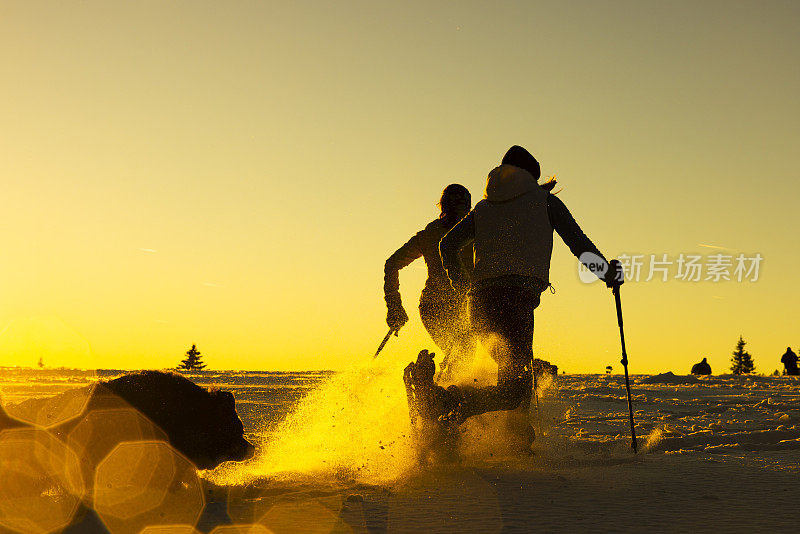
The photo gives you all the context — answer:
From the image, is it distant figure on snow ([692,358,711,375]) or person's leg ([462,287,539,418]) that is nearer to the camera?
person's leg ([462,287,539,418])

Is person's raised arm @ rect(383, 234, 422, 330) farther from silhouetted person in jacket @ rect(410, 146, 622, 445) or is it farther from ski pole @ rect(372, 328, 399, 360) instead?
silhouetted person in jacket @ rect(410, 146, 622, 445)

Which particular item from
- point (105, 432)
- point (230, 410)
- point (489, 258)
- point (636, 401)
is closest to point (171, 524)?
point (105, 432)

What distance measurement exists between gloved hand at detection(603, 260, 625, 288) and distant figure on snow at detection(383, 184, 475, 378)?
4.39 ft

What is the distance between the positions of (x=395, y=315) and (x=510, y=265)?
1.94m

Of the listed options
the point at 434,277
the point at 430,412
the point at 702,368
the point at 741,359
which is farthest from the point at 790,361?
the point at 741,359

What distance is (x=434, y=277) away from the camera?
6832mm

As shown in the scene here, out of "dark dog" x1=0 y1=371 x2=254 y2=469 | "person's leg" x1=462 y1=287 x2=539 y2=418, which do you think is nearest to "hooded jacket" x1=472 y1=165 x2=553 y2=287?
"person's leg" x1=462 y1=287 x2=539 y2=418

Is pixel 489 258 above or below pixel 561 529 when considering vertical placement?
above

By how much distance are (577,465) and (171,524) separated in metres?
2.93

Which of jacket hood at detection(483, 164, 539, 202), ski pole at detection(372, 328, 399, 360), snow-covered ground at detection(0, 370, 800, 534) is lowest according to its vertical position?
snow-covered ground at detection(0, 370, 800, 534)

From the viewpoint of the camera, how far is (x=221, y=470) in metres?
5.33

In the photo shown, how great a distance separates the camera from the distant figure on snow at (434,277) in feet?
21.5

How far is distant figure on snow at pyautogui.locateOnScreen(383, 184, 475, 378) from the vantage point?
6.55 meters

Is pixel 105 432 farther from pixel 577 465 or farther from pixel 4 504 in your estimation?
pixel 577 465
